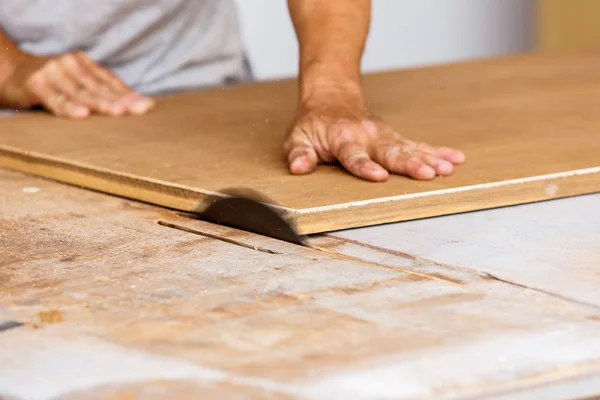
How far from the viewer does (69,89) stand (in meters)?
1.79

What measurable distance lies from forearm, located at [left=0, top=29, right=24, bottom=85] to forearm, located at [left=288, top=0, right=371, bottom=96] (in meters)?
0.58

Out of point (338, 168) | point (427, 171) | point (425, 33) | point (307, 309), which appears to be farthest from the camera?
point (425, 33)

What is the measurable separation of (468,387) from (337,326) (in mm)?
137

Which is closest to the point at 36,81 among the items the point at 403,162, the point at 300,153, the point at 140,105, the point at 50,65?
the point at 50,65

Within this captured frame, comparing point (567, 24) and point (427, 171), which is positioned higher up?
point (427, 171)

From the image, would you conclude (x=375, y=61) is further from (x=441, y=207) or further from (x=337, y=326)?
(x=337, y=326)

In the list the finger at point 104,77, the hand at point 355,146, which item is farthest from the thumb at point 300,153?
the finger at point 104,77

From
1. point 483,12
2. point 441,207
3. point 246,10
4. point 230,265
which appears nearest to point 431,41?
point 483,12

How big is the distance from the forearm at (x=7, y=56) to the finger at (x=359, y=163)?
852mm

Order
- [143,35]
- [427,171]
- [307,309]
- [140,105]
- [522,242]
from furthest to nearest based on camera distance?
[143,35] → [140,105] → [427,171] → [522,242] → [307,309]

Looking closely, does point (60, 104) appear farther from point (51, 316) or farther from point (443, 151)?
point (51, 316)

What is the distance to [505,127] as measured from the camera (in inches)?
57.2

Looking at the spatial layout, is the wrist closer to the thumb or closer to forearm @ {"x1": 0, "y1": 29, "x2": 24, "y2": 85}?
the thumb

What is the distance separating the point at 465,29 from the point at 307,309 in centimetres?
288
